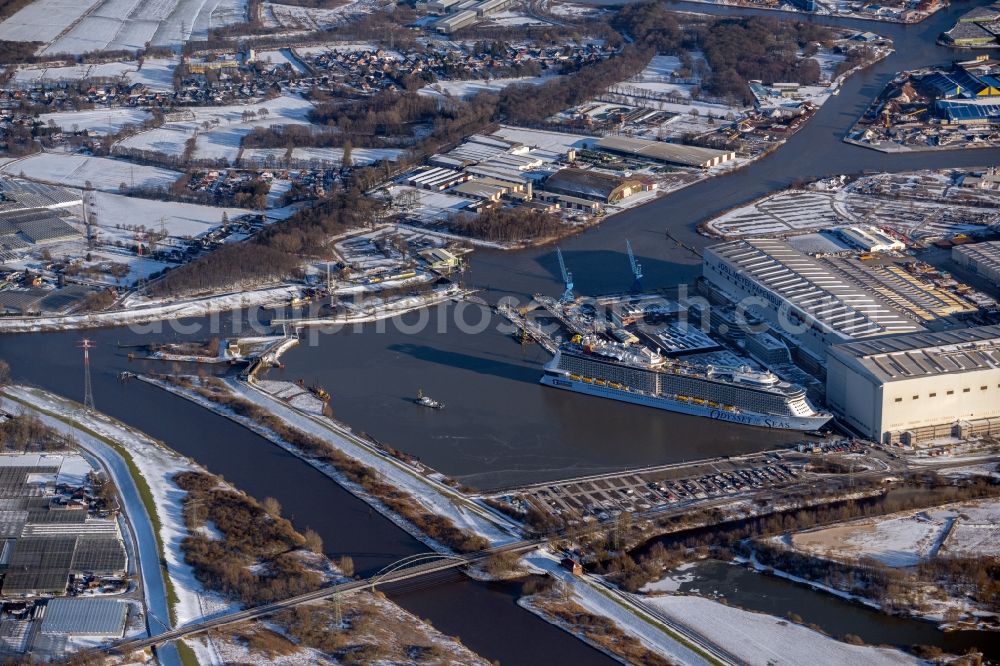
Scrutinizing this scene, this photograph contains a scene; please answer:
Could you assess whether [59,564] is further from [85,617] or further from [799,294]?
[799,294]

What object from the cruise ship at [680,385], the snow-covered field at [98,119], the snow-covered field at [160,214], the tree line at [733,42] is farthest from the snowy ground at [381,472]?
the tree line at [733,42]

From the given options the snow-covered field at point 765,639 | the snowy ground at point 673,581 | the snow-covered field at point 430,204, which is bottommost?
the snow-covered field at point 765,639

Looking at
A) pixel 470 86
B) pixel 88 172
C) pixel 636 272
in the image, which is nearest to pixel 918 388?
pixel 636 272

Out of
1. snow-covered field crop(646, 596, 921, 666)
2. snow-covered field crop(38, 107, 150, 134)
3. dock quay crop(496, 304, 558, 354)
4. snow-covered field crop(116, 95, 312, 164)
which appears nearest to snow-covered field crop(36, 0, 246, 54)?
snow-covered field crop(38, 107, 150, 134)

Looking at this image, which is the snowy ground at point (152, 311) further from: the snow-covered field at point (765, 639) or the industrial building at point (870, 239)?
the snow-covered field at point (765, 639)

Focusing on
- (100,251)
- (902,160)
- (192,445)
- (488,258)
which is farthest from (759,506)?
(902,160)

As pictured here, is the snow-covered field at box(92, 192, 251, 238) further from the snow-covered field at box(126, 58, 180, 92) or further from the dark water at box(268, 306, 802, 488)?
the snow-covered field at box(126, 58, 180, 92)

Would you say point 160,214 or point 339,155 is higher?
point 339,155
